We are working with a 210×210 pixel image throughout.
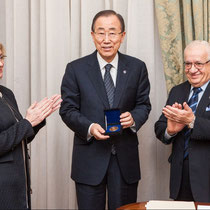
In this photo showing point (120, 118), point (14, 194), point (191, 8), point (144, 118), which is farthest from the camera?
point (191, 8)

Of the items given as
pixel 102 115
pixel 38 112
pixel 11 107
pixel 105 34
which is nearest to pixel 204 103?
pixel 102 115

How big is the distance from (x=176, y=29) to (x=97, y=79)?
88 cm

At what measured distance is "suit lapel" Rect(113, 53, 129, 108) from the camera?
276 cm

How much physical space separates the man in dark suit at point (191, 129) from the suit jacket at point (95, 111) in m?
0.26

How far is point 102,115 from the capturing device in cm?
276

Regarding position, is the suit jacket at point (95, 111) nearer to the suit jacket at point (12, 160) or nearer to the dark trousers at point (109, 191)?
the dark trousers at point (109, 191)

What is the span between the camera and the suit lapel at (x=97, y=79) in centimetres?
275

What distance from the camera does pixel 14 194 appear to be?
2312 millimetres

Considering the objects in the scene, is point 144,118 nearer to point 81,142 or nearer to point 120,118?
point 120,118

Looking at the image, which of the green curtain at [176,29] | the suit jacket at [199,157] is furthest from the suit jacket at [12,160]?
the green curtain at [176,29]

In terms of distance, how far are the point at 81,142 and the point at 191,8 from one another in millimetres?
1426

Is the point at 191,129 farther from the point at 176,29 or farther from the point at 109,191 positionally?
the point at 176,29

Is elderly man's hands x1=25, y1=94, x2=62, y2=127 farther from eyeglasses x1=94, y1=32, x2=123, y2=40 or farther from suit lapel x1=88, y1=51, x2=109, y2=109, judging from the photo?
eyeglasses x1=94, y1=32, x2=123, y2=40

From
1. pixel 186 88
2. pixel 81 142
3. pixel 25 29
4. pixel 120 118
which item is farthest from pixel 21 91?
pixel 186 88
